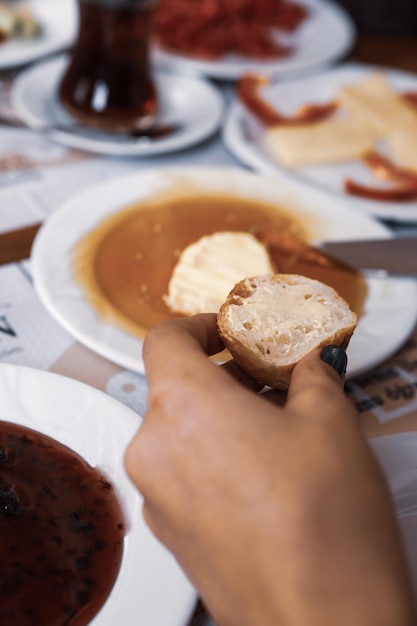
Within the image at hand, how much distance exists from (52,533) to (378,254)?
2.57 ft

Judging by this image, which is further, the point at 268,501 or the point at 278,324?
the point at 278,324

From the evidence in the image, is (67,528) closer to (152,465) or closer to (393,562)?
(152,465)

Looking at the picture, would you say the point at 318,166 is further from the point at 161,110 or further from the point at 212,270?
the point at 212,270

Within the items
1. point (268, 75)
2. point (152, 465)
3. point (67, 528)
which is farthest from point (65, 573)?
point (268, 75)

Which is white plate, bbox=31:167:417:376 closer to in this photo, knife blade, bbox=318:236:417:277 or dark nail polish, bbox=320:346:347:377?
knife blade, bbox=318:236:417:277

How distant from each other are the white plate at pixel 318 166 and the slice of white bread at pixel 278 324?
2.29ft

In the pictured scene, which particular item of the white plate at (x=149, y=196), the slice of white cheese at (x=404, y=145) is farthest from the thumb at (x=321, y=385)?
the slice of white cheese at (x=404, y=145)

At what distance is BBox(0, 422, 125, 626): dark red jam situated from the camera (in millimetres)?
656

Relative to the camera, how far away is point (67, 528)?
73cm

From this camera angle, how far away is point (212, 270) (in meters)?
1.12

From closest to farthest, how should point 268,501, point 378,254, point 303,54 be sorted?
point 268,501 → point 378,254 → point 303,54

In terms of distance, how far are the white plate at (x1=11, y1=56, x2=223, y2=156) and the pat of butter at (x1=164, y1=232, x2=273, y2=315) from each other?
1.54ft

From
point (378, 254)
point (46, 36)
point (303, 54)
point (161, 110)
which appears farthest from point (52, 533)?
point (303, 54)

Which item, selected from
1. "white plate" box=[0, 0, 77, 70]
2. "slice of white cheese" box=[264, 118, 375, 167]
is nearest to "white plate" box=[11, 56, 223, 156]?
"white plate" box=[0, 0, 77, 70]
